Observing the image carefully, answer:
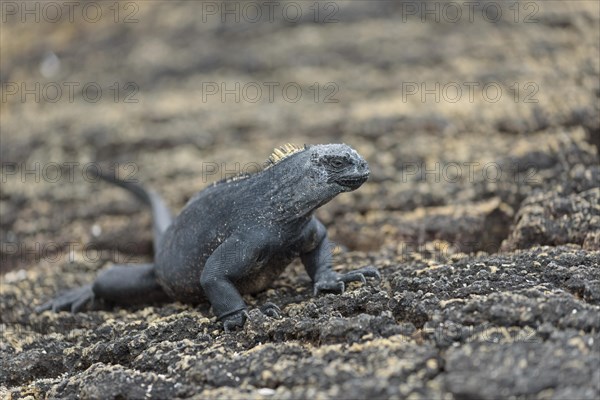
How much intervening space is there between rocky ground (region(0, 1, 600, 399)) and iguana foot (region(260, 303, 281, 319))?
10 centimetres

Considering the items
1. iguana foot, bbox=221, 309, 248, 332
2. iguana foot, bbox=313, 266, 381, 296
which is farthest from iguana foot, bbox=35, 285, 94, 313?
iguana foot, bbox=313, 266, 381, 296

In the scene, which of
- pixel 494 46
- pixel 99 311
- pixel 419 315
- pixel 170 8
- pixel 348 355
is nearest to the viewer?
pixel 348 355

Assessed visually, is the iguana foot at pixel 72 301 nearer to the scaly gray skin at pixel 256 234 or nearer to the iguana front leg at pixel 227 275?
the scaly gray skin at pixel 256 234

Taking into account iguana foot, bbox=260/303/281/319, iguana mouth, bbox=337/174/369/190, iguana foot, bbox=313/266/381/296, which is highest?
iguana mouth, bbox=337/174/369/190

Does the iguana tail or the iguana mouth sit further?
the iguana tail

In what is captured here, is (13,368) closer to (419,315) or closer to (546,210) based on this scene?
(419,315)

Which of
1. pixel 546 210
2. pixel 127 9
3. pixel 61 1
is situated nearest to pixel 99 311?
pixel 546 210

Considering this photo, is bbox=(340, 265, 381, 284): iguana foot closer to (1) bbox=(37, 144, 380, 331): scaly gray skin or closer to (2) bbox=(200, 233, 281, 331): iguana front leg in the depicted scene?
(1) bbox=(37, 144, 380, 331): scaly gray skin

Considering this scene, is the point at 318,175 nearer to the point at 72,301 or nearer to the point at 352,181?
the point at 352,181

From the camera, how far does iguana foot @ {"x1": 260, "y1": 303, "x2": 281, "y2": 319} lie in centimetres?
444

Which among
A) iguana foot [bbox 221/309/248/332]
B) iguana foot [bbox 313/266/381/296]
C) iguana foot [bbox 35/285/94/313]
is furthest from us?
iguana foot [bbox 35/285/94/313]

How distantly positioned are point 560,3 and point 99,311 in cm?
765

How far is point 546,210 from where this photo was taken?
18.5 feet

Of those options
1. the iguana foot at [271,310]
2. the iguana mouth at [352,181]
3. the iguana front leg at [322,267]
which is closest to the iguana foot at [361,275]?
the iguana front leg at [322,267]
